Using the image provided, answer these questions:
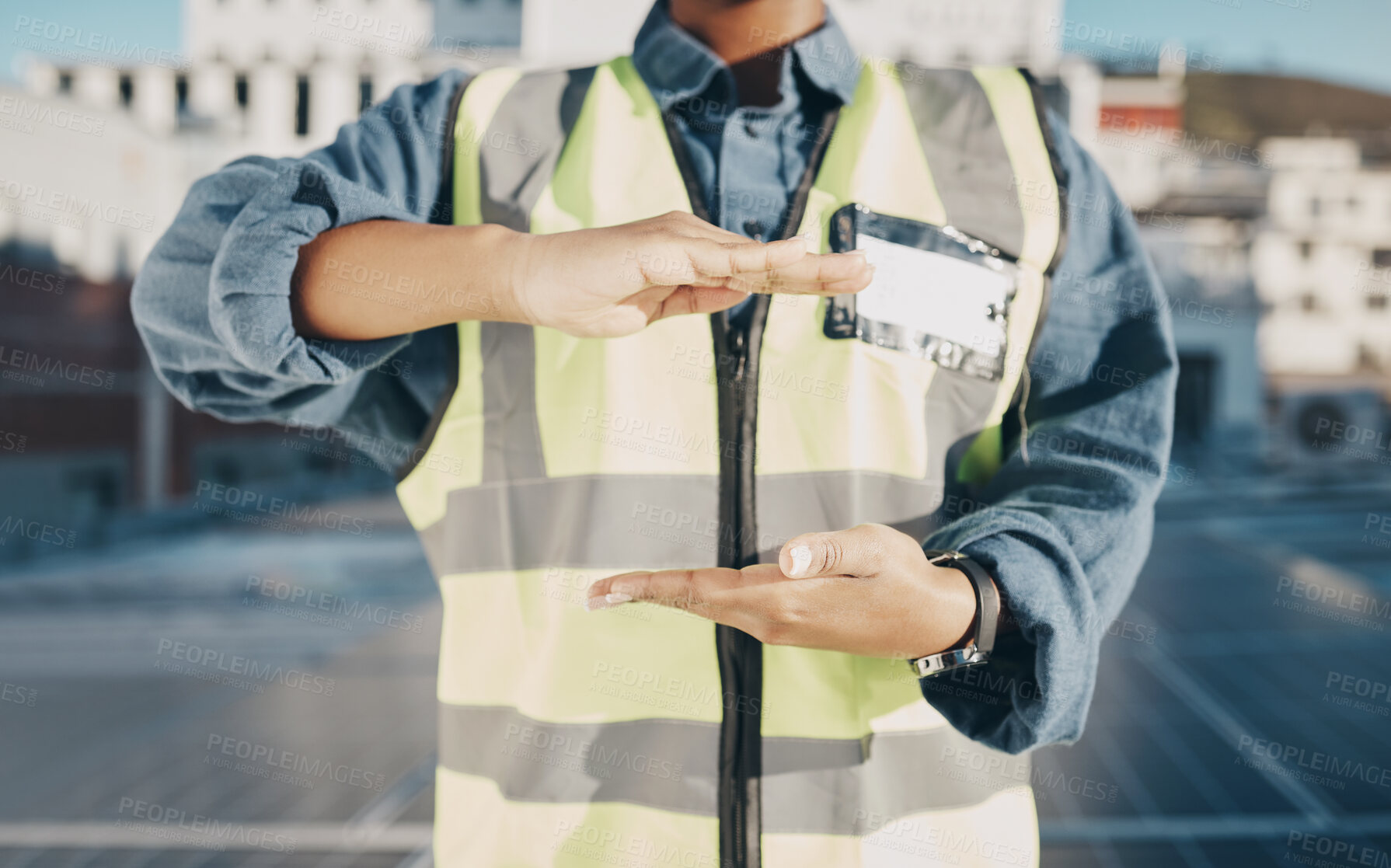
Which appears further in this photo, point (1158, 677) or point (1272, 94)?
point (1272, 94)

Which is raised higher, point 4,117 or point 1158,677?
point 4,117

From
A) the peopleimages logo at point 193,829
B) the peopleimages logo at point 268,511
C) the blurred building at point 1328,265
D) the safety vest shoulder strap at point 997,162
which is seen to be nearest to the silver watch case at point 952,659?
the safety vest shoulder strap at point 997,162

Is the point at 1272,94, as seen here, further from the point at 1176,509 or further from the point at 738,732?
the point at 738,732

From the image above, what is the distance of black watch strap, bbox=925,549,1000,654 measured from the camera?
2.20ft

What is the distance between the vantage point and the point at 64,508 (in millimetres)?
10641

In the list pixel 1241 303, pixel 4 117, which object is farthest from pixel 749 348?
pixel 1241 303

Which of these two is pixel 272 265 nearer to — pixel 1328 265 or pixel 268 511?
pixel 268 511

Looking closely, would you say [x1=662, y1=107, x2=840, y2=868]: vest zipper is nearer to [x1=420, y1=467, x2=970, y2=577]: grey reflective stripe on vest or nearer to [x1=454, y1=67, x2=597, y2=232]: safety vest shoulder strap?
[x1=420, y1=467, x2=970, y2=577]: grey reflective stripe on vest

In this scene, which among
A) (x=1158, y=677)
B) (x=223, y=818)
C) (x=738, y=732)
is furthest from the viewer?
(x=1158, y=677)

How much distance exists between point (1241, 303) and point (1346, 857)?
17.2m

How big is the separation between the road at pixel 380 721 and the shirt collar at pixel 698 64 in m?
2.64

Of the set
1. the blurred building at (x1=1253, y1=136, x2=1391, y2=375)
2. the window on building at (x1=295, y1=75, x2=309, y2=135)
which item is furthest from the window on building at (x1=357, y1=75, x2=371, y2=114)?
the blurred building at (x1=1253, y1=136, x2=1391, y2=375)

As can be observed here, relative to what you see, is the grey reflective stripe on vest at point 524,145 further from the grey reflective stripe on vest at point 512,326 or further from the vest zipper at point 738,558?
the vest zipper at point 738,558

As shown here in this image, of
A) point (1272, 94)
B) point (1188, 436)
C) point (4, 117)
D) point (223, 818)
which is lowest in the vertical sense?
point (223, 818)
